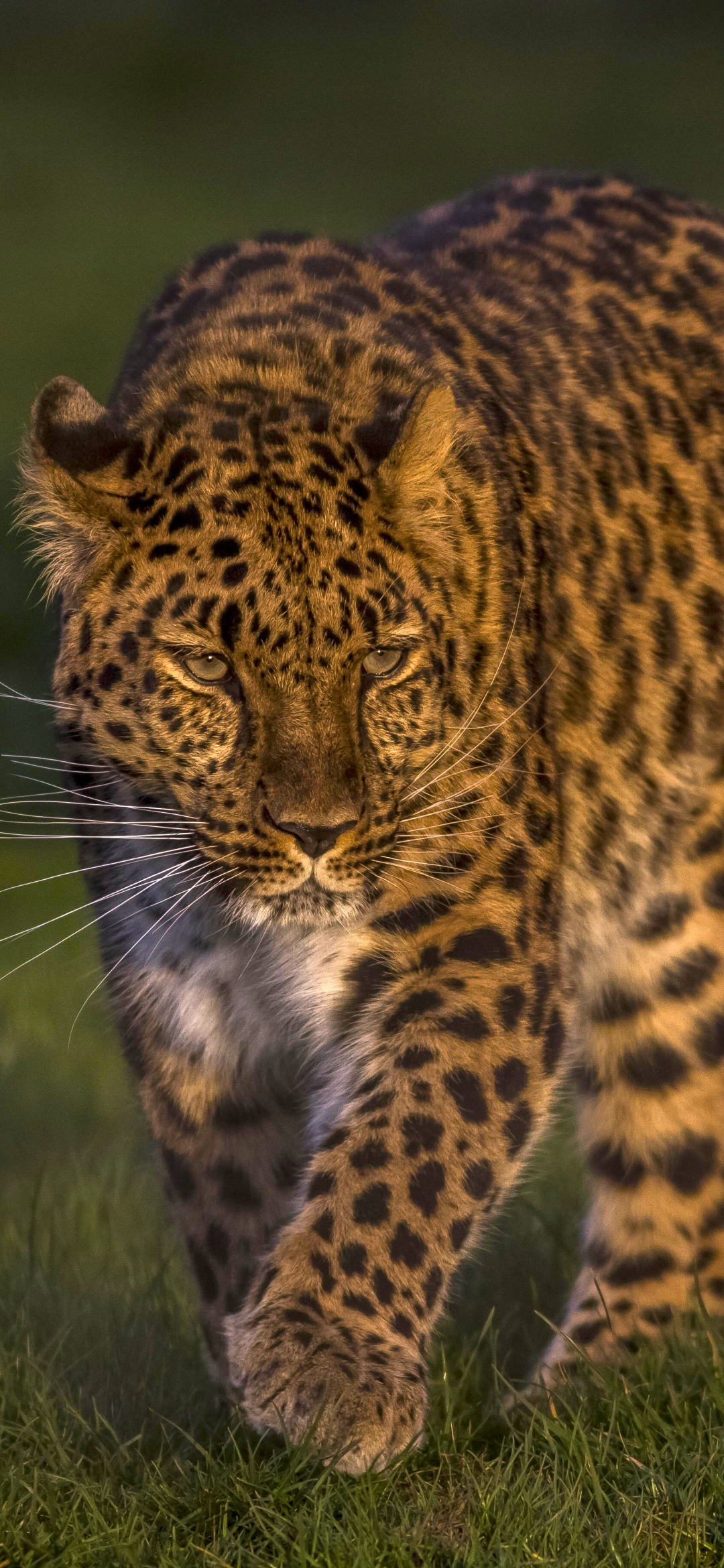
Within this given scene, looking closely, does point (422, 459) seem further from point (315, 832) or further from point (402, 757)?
point (315, 832)

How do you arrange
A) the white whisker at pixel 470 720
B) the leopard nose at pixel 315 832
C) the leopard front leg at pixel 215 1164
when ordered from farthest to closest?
the leopard front leg at pixel 215 1164 → the white whisker at pixel 470 720 → the leopard nose at pixel 315 832

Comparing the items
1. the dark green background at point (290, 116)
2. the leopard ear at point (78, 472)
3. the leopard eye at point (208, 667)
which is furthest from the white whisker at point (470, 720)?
the dark green background at point (290, 116)

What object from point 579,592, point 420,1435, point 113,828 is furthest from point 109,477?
point 420,1435

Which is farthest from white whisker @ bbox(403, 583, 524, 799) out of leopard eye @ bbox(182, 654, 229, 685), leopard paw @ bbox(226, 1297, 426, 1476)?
leopard paw @ bbox(226, 1297, 426, 1476)

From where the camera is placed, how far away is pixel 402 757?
4.64 m

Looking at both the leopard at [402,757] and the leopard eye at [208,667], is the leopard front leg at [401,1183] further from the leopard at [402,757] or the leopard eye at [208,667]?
the leopard eye at [208,667]

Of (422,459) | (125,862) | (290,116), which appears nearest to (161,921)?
(125,862)

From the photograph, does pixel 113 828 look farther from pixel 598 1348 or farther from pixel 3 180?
pixel 3 180

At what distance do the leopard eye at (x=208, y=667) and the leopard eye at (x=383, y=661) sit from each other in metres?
0.30

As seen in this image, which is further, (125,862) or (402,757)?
(125,862)

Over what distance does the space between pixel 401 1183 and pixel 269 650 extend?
1131 mm

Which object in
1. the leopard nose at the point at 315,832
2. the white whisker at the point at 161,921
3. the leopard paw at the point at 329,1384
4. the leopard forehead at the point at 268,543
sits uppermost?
the leopard forehead at the point at 268,543

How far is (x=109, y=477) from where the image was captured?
4602 millimetres

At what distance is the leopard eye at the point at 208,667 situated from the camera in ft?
14.7
